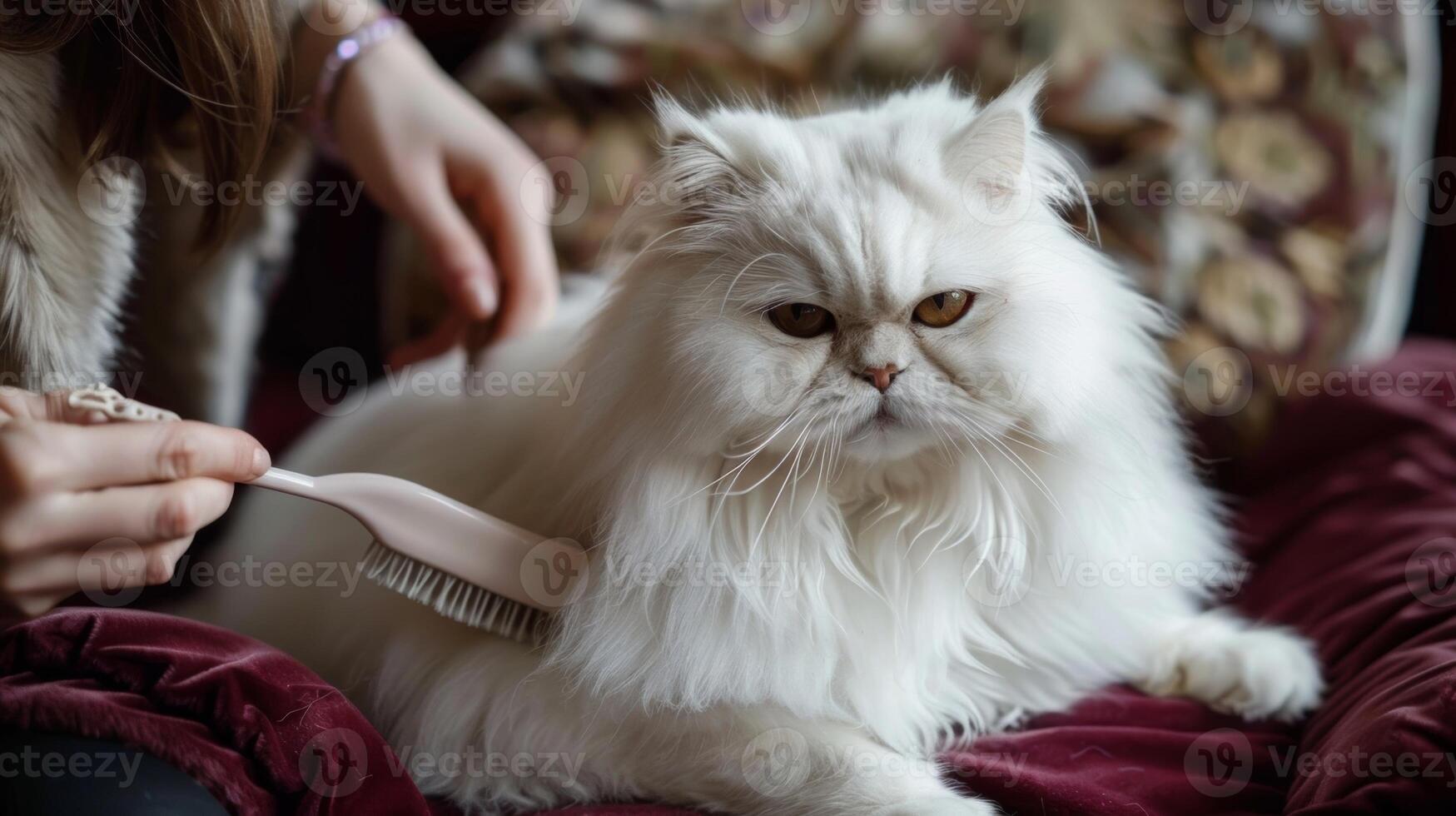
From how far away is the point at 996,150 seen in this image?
1.12 meters

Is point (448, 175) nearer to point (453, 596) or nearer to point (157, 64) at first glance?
point (157, 64)

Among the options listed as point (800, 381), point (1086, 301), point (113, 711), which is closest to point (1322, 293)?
point (1086, 301)

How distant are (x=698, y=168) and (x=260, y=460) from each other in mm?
590

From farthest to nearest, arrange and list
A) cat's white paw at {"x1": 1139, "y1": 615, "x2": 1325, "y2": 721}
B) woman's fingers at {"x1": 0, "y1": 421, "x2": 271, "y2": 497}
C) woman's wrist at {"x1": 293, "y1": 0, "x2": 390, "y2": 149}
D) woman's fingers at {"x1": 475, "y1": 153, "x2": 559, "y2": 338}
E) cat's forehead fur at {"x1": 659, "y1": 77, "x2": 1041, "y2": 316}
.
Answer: woman's fingers at {"x1": 475, "y1": 153, "x2": 559, "y2": 338}
woman's wrist at {"x1": 293, "y1": 0, "x2": 390, "y2": 149}
cat's white paw at {"x1": 1139, "y1": 615, "x2": 1325, "y2": 721}
cat's forehead fur at {"x1": 659, "y1": 77, "x2": 1041, "y2": 316}
woman's fingers at {"x1": 0, "y1": 421, "x2": 271, "y2": 497}

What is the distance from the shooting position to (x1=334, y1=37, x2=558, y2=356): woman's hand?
5.25 ft

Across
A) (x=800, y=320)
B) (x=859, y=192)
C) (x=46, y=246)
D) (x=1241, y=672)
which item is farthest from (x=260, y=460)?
(x=1241, y=672)

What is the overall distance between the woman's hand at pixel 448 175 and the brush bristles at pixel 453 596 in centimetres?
59

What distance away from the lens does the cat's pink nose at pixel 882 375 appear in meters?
1.02

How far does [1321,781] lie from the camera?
1053 millimetres

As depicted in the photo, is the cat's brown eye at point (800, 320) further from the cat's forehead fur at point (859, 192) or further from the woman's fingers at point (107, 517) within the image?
the woman's fingers at point (107, 517)

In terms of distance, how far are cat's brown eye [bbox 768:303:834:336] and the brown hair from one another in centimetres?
72

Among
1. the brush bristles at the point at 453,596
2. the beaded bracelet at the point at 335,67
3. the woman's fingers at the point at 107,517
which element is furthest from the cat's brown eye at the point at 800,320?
the beaded bracelet at the point at 335,67

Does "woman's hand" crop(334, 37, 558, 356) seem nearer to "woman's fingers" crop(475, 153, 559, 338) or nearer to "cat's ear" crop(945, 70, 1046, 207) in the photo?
"woman's fingers" crop(475, 153, 559, 338)

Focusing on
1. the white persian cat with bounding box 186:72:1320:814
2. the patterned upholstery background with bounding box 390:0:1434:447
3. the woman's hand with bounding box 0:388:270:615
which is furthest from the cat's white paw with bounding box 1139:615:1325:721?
the woman's hand with bounding box 0:388:270:615
